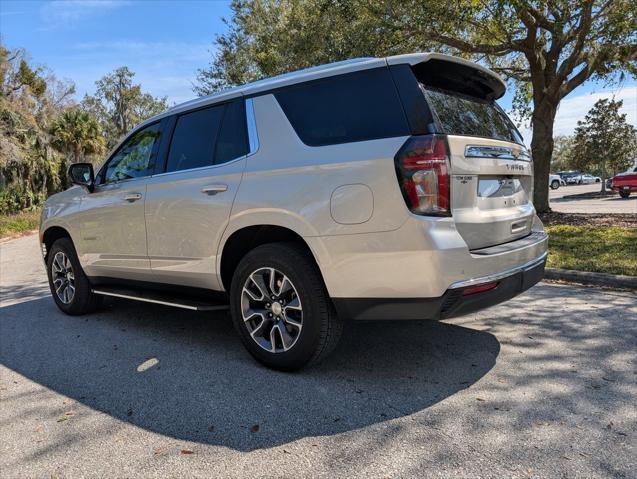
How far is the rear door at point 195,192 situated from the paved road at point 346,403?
76 centimetres

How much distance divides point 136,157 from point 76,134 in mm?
30880

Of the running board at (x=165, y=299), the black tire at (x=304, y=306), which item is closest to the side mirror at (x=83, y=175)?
the running board at (x=165, y=299)

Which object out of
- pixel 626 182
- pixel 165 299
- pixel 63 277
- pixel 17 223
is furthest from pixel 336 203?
pixel 626 182

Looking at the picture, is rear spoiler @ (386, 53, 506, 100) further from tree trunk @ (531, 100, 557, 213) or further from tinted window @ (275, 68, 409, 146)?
tree trunk @ (531, 100, 557, 213)

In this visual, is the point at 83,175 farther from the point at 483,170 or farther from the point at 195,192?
the point at 483,170

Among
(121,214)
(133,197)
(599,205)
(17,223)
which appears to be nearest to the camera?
(133,197)

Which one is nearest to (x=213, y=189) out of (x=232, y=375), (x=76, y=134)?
(x=232, y=375)

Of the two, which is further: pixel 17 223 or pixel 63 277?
pixel 17 223

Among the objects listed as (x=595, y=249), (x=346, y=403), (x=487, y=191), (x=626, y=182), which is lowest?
(x=346, y=403)

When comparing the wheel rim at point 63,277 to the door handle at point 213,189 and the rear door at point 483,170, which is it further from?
the rear door at point 483,170

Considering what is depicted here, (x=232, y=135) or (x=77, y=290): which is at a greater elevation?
(x=232, y=135)

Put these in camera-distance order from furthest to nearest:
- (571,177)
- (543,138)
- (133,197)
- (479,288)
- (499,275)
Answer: (571,177), (543,138), (133,197), (499,275), (479,288)

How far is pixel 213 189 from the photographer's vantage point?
12.4 ft

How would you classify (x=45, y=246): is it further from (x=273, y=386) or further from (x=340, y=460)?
(x=340, y=460)
